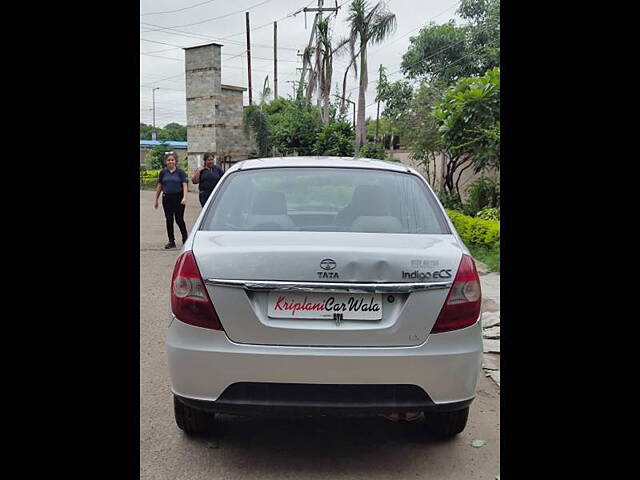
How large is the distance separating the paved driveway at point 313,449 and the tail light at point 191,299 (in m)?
0.84

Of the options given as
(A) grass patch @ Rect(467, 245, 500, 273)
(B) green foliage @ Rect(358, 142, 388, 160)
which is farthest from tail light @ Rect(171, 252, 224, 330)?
(B) green foliage @ Rect(358, 142, 388, 160)

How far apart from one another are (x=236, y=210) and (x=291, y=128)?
2646 centimetres

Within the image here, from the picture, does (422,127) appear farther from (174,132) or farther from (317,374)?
(174,132)

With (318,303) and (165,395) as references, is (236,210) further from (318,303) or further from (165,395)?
(165,395)

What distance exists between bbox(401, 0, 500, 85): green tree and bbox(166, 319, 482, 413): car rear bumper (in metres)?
33.5

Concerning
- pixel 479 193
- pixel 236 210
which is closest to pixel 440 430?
pixel 236 210

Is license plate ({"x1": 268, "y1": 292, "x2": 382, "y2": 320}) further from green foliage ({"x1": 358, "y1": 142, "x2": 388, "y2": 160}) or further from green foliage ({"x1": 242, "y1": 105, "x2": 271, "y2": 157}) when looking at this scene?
green foliage ({"x1": 242, "y1": 105, "x2": 271, "y2": 157})

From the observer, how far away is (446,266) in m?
3.19

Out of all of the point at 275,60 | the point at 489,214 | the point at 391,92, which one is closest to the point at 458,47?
the point at 391,92

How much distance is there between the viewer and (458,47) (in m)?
38.8

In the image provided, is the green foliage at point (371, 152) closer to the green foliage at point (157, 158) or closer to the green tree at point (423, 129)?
the green tree at point (423, 129)

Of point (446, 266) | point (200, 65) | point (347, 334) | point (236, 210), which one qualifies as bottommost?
point (347, 334)

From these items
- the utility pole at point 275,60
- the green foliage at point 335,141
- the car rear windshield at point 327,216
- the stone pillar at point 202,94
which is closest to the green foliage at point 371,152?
the green foliage at point 335,141
